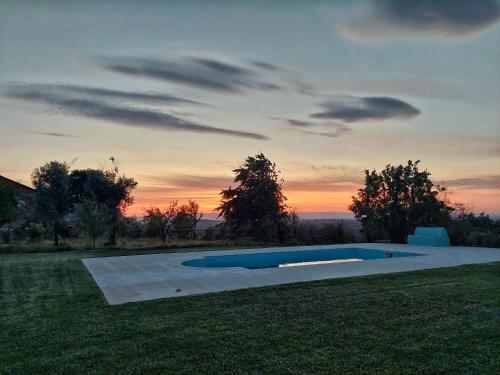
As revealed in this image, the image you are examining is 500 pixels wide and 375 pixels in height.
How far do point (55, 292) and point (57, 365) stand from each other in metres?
3.77

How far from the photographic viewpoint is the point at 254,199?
2270 cm

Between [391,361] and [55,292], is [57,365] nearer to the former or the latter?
[391,361]

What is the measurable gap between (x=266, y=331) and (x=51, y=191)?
20344mm

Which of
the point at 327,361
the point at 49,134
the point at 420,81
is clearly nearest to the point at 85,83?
the point at 49,134

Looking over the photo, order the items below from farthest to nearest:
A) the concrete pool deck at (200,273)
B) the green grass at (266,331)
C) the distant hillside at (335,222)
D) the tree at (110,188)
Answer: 1. the tree at (110,188)
2. the distant hillside at (335,222)
3. the concrete pool deck at (200,273)
4. the green grass at (266,331)

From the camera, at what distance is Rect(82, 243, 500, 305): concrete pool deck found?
22.6ft

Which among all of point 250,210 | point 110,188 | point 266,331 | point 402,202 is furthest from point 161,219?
point 266,331

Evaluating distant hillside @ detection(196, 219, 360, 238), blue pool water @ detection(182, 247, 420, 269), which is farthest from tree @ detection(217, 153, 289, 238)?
blue pool water @ detection(182, 247, 420, 269)

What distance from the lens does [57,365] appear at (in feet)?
11.6

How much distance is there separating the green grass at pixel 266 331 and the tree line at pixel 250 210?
33.6 feet

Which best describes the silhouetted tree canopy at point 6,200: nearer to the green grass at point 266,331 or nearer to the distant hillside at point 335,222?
the distant hillside at point 335,222

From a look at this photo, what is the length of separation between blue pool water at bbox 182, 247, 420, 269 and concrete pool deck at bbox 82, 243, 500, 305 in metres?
0.98

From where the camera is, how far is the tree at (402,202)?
16750 mm

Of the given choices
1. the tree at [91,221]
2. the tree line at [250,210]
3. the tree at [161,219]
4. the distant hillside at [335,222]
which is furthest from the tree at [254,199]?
the tree at [91,221]
